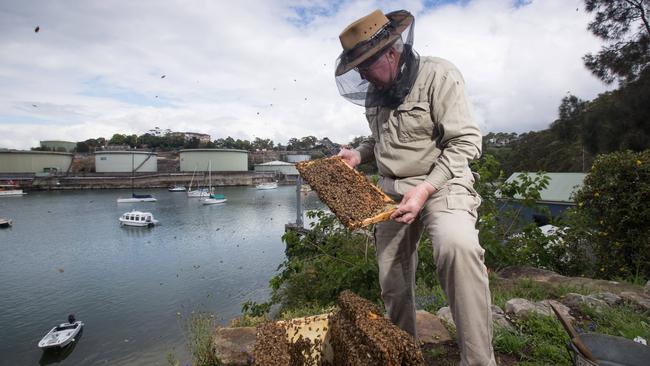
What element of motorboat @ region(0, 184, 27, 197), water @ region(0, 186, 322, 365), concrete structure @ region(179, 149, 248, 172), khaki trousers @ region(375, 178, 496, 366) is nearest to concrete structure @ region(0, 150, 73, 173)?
motorboat @ region(0, 184, 27, 197)

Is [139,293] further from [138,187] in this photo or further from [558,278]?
[138,187]

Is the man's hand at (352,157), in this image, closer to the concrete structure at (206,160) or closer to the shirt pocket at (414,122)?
the shirt pocket at (414,122)

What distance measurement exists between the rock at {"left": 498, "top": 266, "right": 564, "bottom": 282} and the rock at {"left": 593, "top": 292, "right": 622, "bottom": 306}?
36.8 inches

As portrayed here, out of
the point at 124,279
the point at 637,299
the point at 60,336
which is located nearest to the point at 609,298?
the point at 637,299

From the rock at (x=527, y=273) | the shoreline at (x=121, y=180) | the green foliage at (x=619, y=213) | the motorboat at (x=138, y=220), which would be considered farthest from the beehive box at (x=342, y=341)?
the shoreline at (x=121, y=180)

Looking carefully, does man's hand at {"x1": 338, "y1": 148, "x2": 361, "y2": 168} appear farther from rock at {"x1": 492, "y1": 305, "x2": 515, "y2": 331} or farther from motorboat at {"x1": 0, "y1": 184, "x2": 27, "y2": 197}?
motorboat at {"x1": 0, "y1": 184, "x2": 27, "y2": 197}

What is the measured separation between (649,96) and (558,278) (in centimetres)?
1228

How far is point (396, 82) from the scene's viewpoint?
231cm

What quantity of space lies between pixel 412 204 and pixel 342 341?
81 cm

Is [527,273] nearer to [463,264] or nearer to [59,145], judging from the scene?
[463,264]

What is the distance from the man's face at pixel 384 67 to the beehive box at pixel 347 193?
0.65 m

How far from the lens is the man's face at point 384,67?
2.32 metres

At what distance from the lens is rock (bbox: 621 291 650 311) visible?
11.7ft

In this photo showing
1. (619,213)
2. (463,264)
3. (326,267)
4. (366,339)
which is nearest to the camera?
(366,339)
